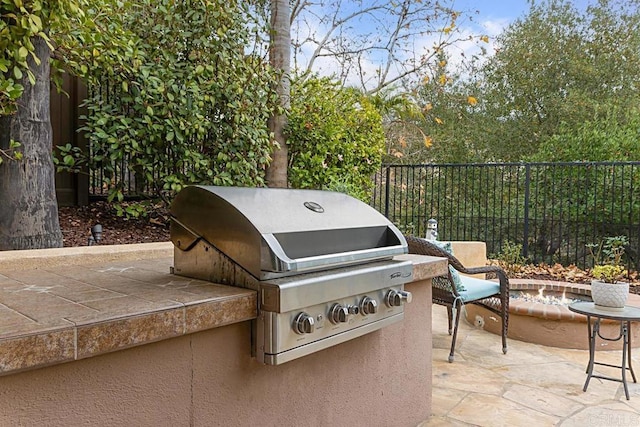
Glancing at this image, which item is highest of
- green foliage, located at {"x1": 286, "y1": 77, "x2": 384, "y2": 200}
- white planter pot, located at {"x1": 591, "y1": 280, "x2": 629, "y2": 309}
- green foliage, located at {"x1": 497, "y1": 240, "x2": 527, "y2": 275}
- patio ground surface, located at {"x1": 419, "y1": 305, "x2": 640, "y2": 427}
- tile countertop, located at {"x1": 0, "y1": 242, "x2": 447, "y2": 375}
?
green foliage, located at {"x1": 286, "y1": 77, "x2": 384, "y2": 200}

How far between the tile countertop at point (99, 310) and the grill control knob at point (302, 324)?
135 millimetres

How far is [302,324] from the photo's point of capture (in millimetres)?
1485

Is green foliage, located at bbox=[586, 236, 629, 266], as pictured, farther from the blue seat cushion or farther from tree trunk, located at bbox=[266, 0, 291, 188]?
tree trunk, located at bbox=[266, 0, 291, 188]

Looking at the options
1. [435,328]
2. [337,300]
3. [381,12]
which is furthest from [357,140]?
[337,300]

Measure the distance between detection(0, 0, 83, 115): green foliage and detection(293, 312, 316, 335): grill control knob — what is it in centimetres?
200

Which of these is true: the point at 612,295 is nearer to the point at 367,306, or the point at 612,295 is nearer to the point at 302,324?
the point at 367,306

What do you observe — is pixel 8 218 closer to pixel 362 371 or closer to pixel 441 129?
pixel 362 371

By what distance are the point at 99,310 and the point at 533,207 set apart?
25.1 feet

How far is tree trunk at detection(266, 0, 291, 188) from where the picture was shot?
4734 mm

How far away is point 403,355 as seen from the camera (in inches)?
88.1

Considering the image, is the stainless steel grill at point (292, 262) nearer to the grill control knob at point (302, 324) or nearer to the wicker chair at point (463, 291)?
the grill control knob at point (302, 324)

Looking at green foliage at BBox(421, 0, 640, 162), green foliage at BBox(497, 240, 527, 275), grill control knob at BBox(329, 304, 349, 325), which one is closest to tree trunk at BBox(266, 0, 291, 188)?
grill control knob at BBox(329, 304, 349, 325)

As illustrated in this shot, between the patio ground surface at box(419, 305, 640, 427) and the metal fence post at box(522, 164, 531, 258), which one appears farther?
the metal fence post at box(522, 164, 531, 258)

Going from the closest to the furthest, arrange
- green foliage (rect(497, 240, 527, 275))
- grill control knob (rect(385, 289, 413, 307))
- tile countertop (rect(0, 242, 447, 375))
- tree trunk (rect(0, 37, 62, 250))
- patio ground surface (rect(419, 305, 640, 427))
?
tile countertop (rect(0, 242, 447, 375))
grill control knob (rect(385, 289, 413, 307))
patio ground surface (rect(419, 305, 640, 427))
tree trunk (rect(0, 37, 62, 250))
green foliage (rect(497, 240, 527, 275))
